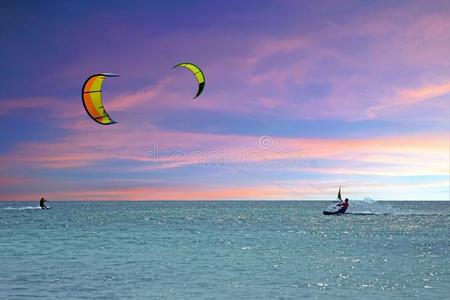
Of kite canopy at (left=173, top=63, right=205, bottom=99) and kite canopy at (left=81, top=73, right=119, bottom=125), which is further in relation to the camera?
kite canopy at (left=173, top=63, right=205, bottom=99)

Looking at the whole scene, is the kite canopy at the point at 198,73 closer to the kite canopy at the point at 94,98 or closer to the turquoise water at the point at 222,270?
the kite canopy at the point at 94,98

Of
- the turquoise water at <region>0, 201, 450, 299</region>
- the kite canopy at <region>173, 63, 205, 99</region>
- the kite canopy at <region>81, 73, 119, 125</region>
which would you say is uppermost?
the kite canopy at <region>173, 63, 205, 99</region>

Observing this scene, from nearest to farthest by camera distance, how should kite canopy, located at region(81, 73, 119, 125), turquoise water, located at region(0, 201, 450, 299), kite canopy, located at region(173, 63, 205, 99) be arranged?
turquoise water, located at region(0, 201, 450, 299) < kite canopy, located at region(81, 73, 119, 125) < kite canopy, located at region(173, 63, 205, 99)

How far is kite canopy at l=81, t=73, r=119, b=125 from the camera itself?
27.9m

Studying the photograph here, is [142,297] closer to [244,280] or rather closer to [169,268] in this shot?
[244,280]

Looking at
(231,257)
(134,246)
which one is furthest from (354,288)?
(134,246)

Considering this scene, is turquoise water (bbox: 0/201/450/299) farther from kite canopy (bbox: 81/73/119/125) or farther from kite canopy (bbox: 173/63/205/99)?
kite canopy (bbox: 173/63/205/99)

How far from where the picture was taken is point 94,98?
95.6 ft

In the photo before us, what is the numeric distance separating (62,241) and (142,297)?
102 ft

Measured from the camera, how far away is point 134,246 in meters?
47.8

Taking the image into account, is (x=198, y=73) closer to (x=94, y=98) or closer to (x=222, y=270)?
(x=94, y=98)

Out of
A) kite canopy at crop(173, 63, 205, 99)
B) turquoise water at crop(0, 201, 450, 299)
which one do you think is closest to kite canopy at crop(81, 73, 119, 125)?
kite canopy at crop(173, 63, 205, 99)

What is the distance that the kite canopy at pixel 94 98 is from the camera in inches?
1100

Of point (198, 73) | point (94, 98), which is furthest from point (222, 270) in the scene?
point (94, 98)
